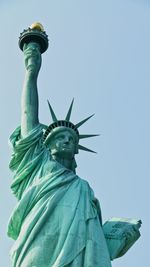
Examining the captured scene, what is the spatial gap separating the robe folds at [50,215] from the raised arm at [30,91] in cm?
30

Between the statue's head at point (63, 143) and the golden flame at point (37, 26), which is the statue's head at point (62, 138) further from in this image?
the golden flame at point (37, 26)

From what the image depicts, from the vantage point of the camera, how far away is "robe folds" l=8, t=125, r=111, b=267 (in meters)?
16.1

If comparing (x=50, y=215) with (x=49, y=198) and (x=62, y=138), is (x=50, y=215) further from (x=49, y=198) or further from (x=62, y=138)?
(x=62, y=138)

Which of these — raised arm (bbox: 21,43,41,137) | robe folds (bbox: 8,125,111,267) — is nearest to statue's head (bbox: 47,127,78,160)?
robe folds (bbox: 8,125,111,267)

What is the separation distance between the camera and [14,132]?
19328mm

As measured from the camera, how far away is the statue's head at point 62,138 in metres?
18.6

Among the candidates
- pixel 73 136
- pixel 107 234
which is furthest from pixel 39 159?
pixel 107 234

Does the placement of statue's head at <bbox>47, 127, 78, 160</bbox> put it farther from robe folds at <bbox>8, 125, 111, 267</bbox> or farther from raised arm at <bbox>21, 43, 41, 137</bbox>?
raised arm at <bbox>21, 43, 41, 137</bbox>

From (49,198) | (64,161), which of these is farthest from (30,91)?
(49,198)

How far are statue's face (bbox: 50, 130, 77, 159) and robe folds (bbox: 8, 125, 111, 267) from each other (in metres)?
0.20

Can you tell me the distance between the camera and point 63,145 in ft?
60.9

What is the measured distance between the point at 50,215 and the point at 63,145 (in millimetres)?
2268

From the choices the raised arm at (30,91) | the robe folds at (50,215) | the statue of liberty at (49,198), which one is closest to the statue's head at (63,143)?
the statue of liberty at (49,198)

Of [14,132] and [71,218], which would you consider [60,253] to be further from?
[14,132]
